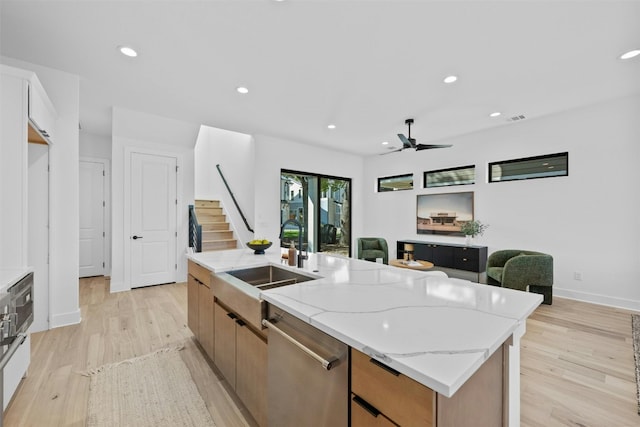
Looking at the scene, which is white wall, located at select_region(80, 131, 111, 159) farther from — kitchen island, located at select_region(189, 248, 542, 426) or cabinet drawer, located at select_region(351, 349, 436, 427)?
cabinet drawer, located at select_region(351, 349, 436, 427)

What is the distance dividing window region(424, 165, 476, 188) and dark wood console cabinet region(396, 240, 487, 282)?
1.29 metres

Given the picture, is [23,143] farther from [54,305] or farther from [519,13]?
[519,13]

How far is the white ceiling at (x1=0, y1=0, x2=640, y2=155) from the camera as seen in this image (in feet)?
7.10

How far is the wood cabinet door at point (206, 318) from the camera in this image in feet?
7.04

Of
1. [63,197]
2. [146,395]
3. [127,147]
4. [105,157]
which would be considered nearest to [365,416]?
[146,395]

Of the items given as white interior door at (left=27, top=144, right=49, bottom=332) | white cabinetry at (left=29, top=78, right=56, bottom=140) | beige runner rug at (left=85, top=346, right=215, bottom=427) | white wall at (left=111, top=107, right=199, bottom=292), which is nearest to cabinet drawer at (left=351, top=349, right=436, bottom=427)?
beige runner rug at (left=85, top=346, right=215, bottom=427)

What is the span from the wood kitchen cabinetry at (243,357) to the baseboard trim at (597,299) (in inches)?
192

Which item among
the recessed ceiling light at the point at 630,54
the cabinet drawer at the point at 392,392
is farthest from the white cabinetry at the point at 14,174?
the recessed ceiling light at the point at 630,54

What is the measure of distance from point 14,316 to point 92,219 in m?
4.99

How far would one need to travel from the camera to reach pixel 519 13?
2.15 m

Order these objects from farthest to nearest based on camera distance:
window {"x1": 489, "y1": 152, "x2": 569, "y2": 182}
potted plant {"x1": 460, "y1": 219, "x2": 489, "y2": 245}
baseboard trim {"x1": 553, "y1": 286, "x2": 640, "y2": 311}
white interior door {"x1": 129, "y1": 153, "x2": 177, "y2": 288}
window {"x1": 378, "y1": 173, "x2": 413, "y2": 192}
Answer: window {"x1": 378, "y1": 173, "x2": 413, "y2": 192}, potted plant {"x1": 460, "y1": 219, "x2": 489, "y2": 245}, white interior door {"x1": 129, "y1": 153, "x2": 177, "y2": 288}, window {"x1": 489, "y1": 152, "x2": 569, "y2": 182}, baseboard trim {"x1": 553, "y1": 286, "x2": 640, "y2": 311}

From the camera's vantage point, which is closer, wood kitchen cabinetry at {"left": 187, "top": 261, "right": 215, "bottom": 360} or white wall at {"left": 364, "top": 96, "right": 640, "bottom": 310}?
wood kitchen cabinetry at {"left": 187, "top": 261, "right": 215, "bottom": 360}

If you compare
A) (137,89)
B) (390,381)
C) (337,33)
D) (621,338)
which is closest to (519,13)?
(337,33)

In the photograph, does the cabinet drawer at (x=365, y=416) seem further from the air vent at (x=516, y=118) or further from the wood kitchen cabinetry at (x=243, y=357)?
the air vent at (x=516, y=118)
